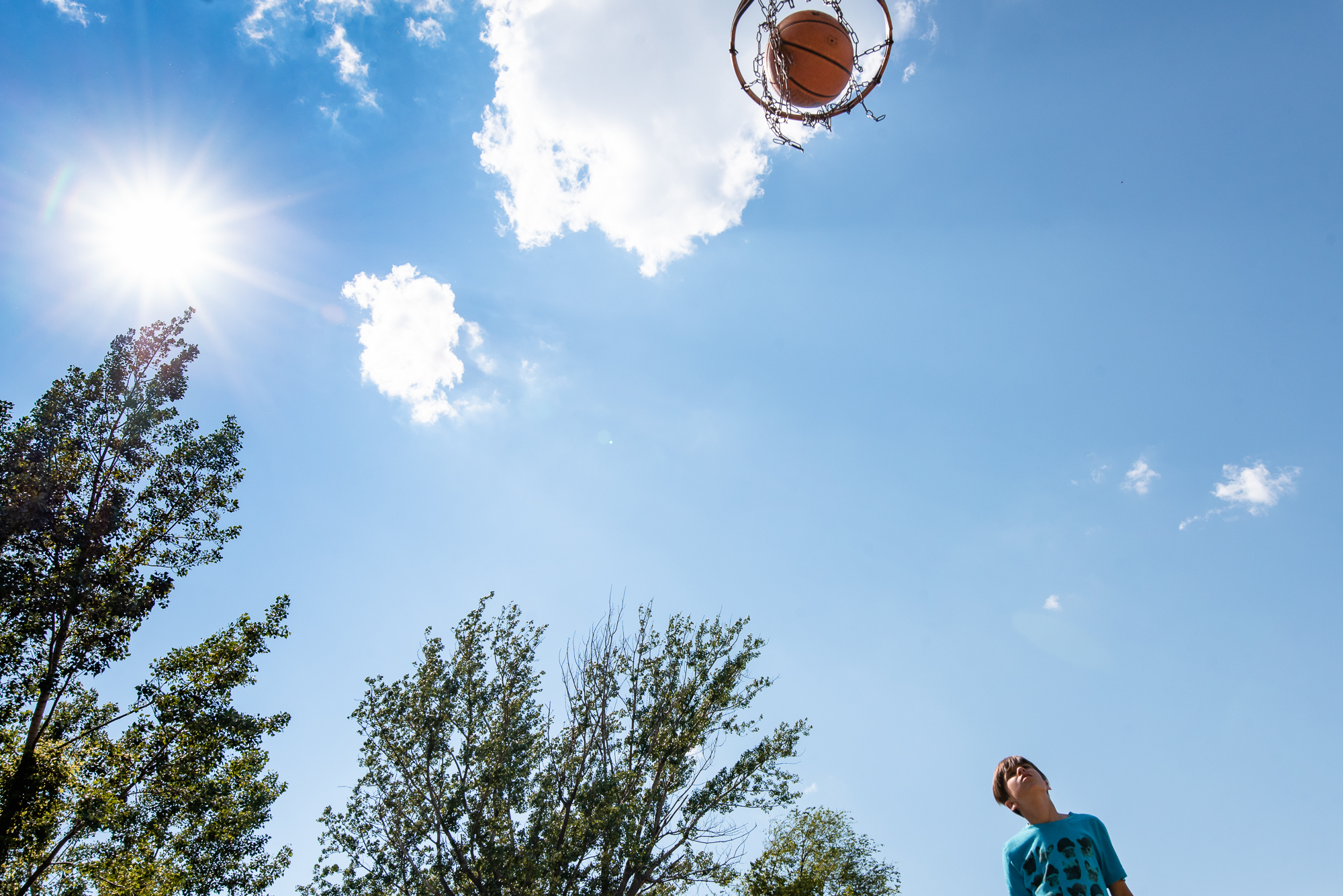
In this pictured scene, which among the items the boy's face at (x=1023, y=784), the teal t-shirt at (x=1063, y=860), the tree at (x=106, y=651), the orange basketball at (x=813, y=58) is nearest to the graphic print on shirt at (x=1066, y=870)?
the teal t-shirt at (x=1063, y=860)

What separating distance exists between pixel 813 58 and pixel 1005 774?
7020 millimetres

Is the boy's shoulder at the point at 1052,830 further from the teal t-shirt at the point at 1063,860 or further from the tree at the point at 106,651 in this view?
the tree at the point at 106,651

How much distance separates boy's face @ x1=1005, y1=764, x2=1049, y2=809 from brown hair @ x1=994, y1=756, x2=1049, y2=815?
0.04ft

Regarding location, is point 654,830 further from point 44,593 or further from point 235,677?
point 44,593

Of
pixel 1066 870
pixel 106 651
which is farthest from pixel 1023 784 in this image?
pixel 106 651

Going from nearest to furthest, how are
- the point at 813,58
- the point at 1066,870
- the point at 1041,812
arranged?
1. the point at 1066,870
2. the point at 1041,812
3. the point at 813,58

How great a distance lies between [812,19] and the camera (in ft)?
23.6

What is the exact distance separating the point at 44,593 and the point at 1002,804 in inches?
Answer: 573

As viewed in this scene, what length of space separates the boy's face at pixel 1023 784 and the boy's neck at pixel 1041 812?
0.15ft

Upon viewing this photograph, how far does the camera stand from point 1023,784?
3.48 meters

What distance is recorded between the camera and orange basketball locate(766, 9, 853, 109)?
707cm

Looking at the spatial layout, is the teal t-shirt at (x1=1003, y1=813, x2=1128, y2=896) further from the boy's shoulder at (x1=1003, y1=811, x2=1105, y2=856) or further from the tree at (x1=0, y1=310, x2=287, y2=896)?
the tree at (x1=0, y1=310, x2=287, y2=896)

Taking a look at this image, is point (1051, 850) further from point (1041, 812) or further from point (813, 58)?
point (813, 58)

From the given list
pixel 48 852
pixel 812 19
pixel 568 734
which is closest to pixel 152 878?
pixel 48 852
